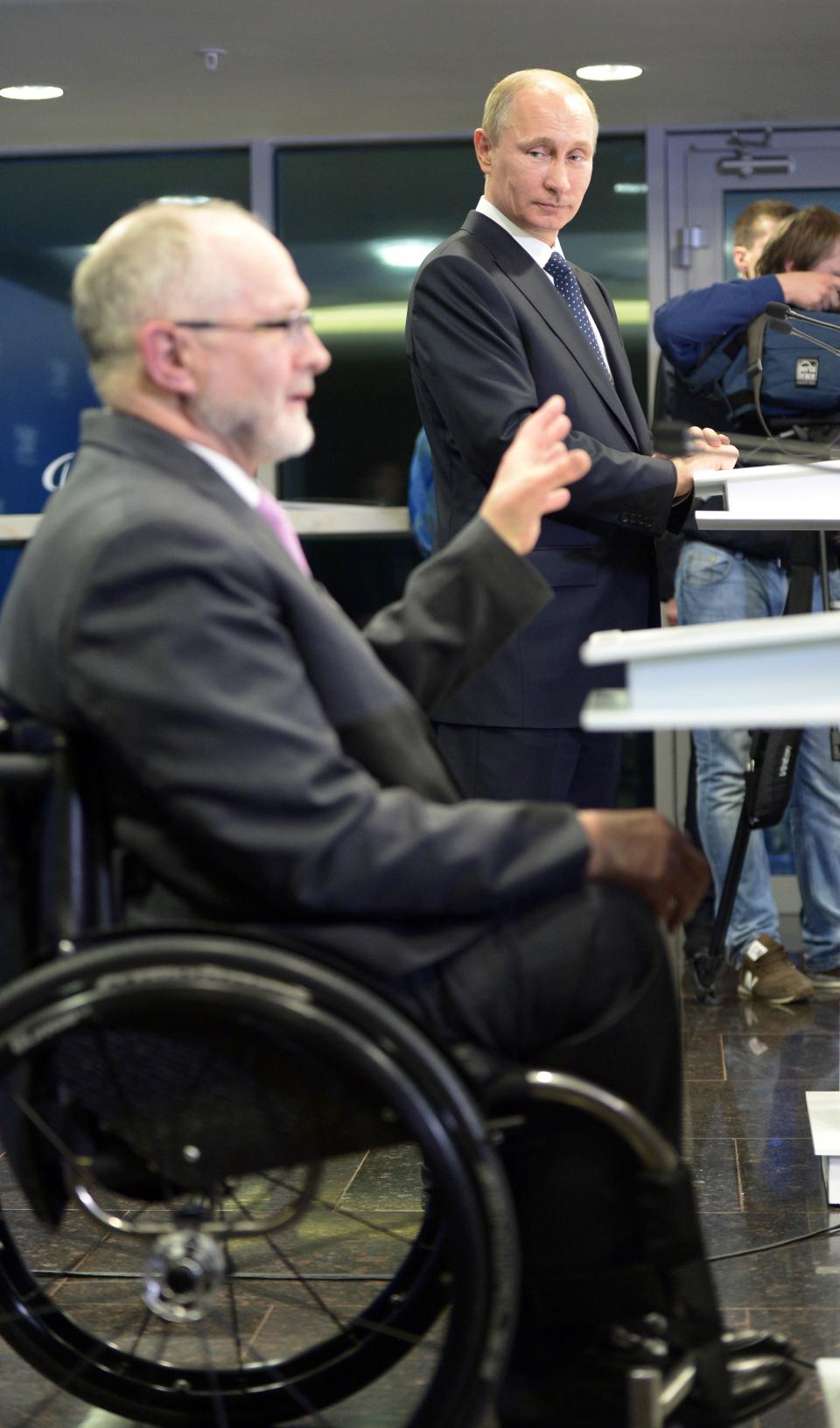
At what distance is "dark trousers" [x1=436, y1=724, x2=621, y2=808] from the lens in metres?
2.80

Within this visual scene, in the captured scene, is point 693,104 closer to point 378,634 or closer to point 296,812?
point 378,634

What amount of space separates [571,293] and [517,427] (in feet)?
1.22

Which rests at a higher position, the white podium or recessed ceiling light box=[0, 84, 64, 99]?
recessed ceiling light box=[0, 84, 64, 99]

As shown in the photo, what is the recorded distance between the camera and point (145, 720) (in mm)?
1352

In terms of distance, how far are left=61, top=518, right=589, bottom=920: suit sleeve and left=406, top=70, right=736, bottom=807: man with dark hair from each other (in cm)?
138

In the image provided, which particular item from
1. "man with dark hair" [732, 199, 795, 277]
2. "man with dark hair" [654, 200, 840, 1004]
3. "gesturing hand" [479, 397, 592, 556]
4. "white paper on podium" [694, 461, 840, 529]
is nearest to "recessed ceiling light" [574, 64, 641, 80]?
"man with dark hair" [732, 199, 795, 277]

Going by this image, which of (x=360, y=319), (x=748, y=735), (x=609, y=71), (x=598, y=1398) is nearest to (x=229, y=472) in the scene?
(x=598, y=1398)

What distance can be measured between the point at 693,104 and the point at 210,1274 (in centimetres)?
414

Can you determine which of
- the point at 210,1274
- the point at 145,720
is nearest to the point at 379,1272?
the point at 210,1274

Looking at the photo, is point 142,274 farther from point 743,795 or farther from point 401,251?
point 401,251

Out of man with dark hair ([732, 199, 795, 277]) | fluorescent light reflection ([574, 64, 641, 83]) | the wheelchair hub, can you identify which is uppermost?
fluorescent light reflection ([574, 64, 641, 83])

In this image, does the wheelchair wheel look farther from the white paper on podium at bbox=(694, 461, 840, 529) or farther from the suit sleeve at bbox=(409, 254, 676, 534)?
the suit sleeve at bbox=(409, 254, 676, 534)

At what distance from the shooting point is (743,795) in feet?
13.2

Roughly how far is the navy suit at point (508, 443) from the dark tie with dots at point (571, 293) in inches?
2.4
